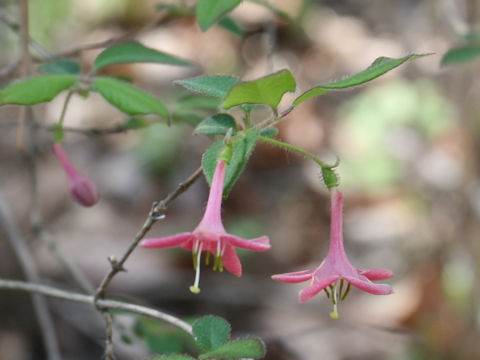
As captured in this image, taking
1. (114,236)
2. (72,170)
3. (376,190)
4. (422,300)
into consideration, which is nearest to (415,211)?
(376,190)

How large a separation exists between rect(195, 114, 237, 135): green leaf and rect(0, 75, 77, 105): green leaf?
0.25m

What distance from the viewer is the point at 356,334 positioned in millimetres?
3250

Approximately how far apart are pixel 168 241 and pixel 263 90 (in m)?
0.24

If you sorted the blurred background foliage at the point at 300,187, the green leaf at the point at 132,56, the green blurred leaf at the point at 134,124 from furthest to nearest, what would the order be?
the blurred background foliage at the point at 300,187, the green blurred leaf at the point at 134,124, the green leaf at the point at 132,56

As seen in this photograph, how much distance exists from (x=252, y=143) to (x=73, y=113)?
4.32 metres

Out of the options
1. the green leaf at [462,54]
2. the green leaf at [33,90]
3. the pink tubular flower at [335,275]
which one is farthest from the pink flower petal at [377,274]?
the green leaf at [462,54]

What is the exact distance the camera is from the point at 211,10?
0.98 meters

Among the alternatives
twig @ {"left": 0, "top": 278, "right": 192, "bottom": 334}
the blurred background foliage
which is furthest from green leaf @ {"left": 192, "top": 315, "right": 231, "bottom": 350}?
the blurred background foliage

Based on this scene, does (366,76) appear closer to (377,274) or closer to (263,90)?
(263,90)

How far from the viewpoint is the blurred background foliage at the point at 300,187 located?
3021 mm

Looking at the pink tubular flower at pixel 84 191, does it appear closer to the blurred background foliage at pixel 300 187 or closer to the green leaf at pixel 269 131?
the green leaf at pixel 269 131

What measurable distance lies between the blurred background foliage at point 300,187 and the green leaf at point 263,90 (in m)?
1.22

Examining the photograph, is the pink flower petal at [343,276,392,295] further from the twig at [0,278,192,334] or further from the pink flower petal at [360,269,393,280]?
the twig at [0,278,192,334]

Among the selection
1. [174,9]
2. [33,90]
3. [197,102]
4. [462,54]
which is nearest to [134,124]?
[197,102]
